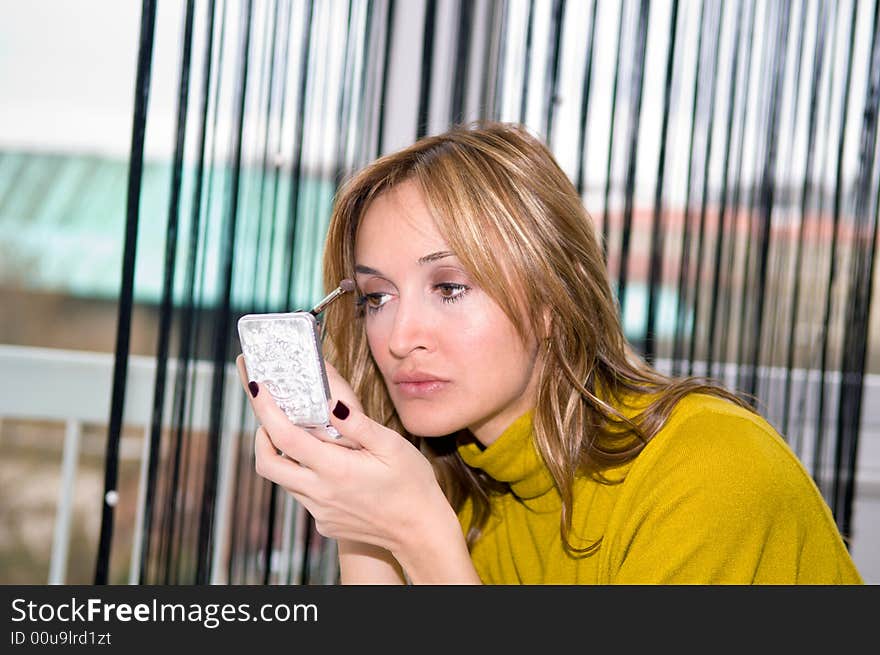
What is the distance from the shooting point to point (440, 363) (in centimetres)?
102

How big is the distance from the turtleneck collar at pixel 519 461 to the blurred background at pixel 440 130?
19.3 inches

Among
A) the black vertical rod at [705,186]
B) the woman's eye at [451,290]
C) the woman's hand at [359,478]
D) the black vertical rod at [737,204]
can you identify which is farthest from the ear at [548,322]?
the black vertical rod at [737,204]

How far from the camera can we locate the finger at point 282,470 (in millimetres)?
916

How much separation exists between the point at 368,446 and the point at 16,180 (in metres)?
2.02

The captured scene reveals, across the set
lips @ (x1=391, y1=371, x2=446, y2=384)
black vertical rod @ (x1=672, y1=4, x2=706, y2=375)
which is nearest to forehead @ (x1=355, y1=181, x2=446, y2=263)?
lips @ (x1=391, y1=371, x2=446, y2=384)

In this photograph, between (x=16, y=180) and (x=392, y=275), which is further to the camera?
(x=16, y=180)

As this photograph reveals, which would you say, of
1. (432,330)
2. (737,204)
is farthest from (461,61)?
(432,330)

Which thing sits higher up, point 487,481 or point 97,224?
point 97,224

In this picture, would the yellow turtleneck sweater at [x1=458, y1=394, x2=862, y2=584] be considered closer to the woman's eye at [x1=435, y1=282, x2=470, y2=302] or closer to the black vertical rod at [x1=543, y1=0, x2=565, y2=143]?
the woman's eye at [x1=435, y1=282, x2=470, y2=302]

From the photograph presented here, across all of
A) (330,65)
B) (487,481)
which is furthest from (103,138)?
(487,481)

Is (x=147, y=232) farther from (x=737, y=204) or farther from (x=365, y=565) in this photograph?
(x=737, y=204)

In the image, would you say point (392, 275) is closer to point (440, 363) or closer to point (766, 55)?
point (440, 363)

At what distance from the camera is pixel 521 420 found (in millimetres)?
1109

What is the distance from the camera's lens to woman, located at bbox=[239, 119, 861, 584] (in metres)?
0.90
